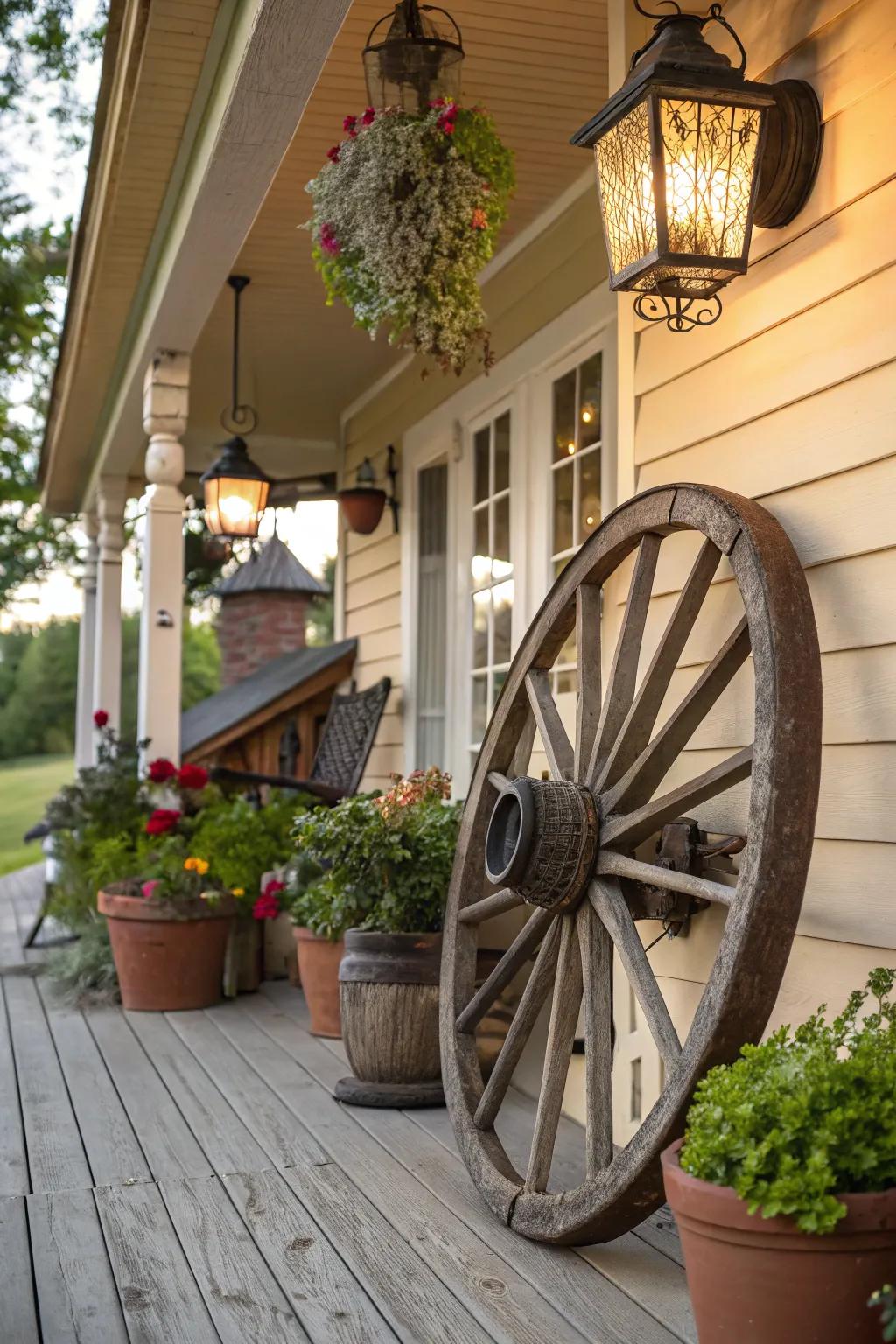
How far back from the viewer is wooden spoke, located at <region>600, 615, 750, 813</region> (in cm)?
237

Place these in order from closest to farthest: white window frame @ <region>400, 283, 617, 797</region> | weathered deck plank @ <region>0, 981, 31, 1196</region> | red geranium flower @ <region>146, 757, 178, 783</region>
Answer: weathered deck plank @ <region>0, 981, 31, 1196</region> → white window frame @ <region>400, 283, 617, 797</region> → red geranium flower @ <region>146, 757, 178, 783</region>

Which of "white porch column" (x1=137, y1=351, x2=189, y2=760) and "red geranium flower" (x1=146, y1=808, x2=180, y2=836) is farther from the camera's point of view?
"white porch column" (x1=137, y1=351, x2=189, y2=760)

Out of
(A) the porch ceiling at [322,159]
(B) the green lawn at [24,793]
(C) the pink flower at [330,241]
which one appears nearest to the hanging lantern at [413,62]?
(A) the porch ceiling at [322,159]

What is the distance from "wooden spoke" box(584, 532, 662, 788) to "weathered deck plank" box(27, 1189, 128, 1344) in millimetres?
1311

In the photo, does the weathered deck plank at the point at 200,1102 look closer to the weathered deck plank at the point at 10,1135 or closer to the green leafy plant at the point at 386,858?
the weathered deck plank at the point at 10,1135

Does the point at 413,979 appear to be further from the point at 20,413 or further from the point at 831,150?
the point at 20,413

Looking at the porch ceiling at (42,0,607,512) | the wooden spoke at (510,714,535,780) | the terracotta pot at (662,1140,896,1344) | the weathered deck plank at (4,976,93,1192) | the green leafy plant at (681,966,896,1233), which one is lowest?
the weathered deck plank at (4,976,93,1192)

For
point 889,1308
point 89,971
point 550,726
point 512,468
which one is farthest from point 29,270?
point 889,1308

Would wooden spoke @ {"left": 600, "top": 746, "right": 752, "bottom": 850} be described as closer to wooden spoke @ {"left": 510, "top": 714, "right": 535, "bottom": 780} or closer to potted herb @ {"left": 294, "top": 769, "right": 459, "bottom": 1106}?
wooden spoke @ {"left": 510, "top": 714, "right": 535, "bottom": 780}

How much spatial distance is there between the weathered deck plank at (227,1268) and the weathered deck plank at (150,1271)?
0.02 m

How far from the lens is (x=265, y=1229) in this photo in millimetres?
2549

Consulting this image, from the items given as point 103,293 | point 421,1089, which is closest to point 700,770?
point 421,1089

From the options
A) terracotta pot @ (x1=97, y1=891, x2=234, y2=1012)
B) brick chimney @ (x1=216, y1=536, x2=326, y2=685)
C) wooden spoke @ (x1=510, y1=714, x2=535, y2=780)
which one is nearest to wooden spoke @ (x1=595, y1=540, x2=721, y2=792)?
wooden spoke @ (x1=510, y1=714, x2=535, y2=780)

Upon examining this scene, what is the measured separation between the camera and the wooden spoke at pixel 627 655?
2.63m
